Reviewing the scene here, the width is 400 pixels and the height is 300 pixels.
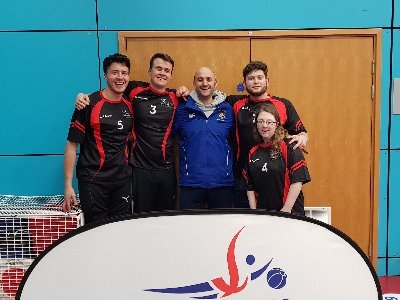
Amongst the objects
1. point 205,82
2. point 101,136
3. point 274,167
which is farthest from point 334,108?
point 101,136

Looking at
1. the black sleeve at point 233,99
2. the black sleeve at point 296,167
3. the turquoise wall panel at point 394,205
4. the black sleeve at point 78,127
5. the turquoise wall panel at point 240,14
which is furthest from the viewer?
the turquoise wall panel at point 394,205

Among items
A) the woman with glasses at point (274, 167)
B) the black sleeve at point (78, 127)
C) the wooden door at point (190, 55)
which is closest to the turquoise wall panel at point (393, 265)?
the woman with glasses at point (274, 167)

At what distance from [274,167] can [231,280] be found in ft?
5.46

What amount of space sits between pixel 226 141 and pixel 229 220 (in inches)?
73.4

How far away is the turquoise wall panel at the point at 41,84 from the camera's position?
110 inches

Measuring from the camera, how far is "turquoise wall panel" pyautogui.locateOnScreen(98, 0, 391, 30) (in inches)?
110

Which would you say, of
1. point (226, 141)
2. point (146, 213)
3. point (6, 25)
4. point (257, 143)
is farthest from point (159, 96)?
point (146, 213)

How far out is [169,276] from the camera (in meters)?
0.70

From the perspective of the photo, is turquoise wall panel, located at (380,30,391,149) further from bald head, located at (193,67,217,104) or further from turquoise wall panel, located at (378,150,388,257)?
bald head, located at (193,67,217,104)

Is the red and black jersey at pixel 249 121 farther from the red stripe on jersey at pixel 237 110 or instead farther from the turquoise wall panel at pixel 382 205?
the turquoise wall panel at pixel 382 205

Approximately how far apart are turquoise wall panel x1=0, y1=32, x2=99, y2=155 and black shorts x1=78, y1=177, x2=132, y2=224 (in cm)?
61

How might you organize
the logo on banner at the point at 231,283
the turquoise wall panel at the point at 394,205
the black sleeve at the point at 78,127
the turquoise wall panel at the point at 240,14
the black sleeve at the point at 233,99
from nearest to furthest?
the logo on banner at the point at 231,283 < the black sleeve at the point at 78,127 < the black sleeve at the point at 233,99 < the turquoise wall panel at the point at 240,14 < the turquoise wall panel at the point at 394,205

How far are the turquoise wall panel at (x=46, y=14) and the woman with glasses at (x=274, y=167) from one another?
148 centimetres

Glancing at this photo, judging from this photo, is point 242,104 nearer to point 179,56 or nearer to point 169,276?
point 179,56
